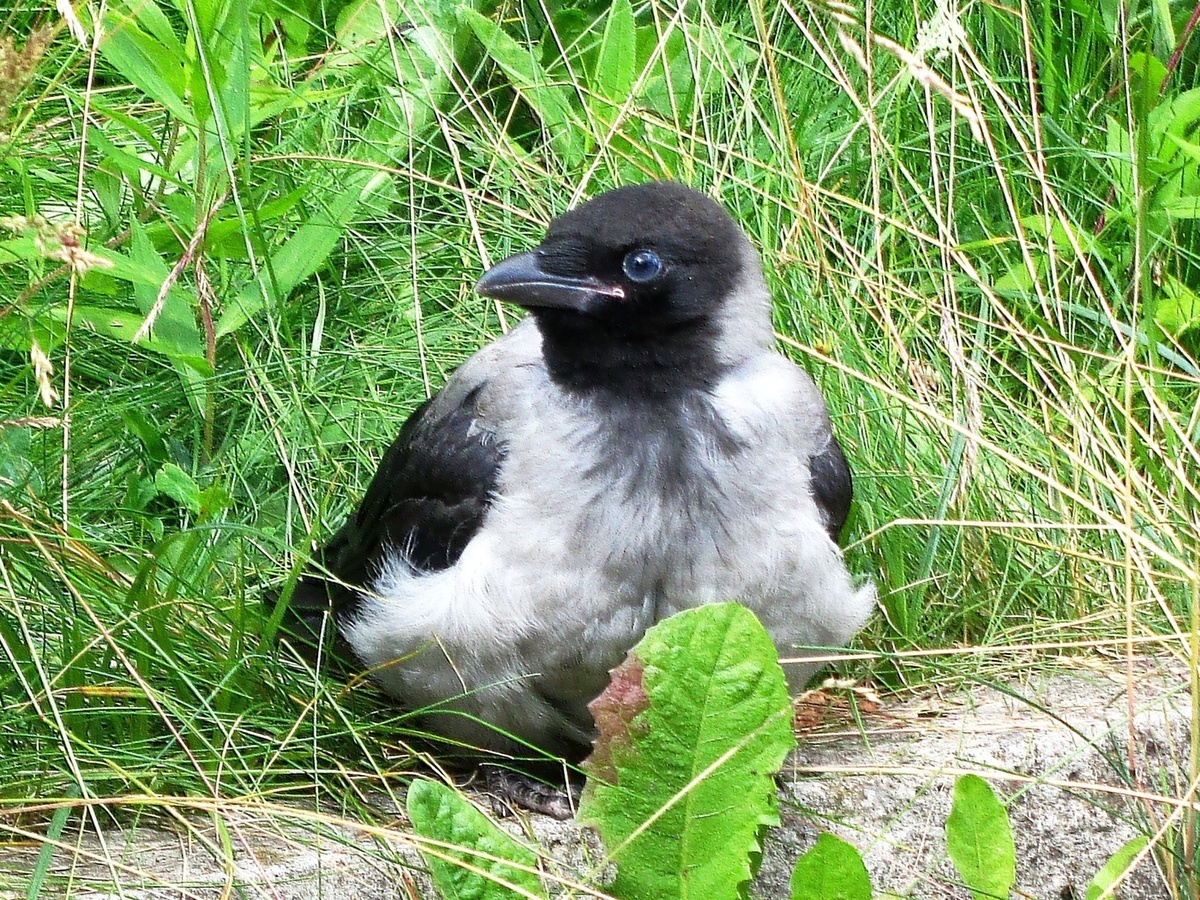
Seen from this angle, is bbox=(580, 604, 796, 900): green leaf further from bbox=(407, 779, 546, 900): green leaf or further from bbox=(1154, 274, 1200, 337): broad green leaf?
bbox=(1154, 274, 1200, 337): broad green leaf

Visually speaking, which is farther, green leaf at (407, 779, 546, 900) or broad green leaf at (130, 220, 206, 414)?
broad green leaf at (130, 220, 206, 414)

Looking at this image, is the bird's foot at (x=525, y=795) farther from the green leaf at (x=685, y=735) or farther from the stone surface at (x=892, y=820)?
the green leaf at (x=685, y=735)

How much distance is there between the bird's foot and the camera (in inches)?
120

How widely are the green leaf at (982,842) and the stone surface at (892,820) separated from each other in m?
0.09

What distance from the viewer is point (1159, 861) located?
256 centimetres

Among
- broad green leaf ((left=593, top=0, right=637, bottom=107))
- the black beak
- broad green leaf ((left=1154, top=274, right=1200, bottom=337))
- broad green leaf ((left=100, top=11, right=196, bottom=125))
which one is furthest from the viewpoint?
broad green leaf ((left=593, top=0, right=637, bottom=107))

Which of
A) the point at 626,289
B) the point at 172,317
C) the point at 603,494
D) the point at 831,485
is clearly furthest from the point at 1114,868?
the point at 172,317

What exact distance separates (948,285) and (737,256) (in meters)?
1.09

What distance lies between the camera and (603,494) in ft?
9.98

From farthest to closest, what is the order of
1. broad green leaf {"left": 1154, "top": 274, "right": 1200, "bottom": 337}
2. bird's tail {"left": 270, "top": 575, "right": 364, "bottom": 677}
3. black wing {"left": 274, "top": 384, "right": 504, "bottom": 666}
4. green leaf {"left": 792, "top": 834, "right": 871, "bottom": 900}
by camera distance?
broad green leaf {"left": 1154, "top": 274, "right": 1200, "bottom": 337} < bird's tail {"left": 270, "top": 575, "right": 364, "bottom": 677} < black wing {"left": 274, "top": 384, "right": 504, "bottom": 666} < green leaf {"left": 792, "top": 834, "right": 871, "bottom": 900}

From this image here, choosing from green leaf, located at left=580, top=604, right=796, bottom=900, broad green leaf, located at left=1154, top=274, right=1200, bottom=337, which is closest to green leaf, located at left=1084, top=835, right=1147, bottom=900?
green leaf, located at left=580, top=604, right=796, bottom=900

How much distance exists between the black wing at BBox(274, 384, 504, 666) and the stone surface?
1.91 ft

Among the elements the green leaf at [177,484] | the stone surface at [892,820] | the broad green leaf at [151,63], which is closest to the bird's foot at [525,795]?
the stone surface at [892,820]

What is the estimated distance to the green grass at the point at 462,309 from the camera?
3.05m
